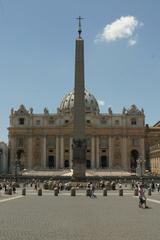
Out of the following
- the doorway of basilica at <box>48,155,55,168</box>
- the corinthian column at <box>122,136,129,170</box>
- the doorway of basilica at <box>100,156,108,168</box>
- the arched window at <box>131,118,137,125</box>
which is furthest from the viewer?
the arched window at <box>131,118,137,125</box>

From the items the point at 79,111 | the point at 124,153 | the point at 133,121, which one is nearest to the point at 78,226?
the point at 79,111

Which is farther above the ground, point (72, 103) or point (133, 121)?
point (72, 103)

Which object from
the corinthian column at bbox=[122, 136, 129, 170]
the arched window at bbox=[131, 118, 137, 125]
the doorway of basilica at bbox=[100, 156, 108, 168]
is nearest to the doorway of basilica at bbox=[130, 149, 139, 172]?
the corinthian column at bbox=[122, 136, 129, 170]

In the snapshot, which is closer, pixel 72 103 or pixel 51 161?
pixel 51 161

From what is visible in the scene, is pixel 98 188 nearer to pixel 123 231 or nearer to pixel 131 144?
pixel 123 231

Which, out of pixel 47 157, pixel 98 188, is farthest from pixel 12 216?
pixel 47 157

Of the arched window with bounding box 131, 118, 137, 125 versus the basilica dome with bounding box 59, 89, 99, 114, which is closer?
the arched window with bounding box 131, 118, 137, 125

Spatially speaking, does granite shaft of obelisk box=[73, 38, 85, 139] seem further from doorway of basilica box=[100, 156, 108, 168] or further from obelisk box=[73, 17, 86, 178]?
doorway of basilica box=[100, 156, 108, 168]

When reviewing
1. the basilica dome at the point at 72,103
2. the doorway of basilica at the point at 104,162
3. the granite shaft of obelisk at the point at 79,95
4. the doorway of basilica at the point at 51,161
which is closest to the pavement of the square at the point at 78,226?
the granite shaft of obelisk at the point at 79,95

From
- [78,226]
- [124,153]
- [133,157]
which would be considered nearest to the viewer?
[78,226]

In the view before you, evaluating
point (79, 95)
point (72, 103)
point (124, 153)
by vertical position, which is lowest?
point (79, 95)

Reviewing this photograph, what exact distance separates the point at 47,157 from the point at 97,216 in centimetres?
9257

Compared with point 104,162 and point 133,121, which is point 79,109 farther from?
point 133,121

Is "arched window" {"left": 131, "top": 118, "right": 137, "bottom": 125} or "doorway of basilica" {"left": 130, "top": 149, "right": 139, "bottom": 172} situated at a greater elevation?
"arched window" {"left": 131, "top": 118, "right": 137, "bottom": 125}
